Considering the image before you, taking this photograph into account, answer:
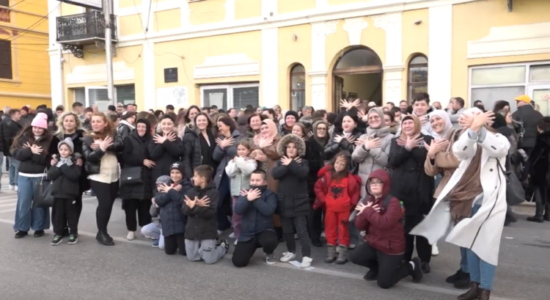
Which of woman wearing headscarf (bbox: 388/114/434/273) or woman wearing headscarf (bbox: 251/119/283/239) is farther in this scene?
woman wearing headscarf (bbox: 251/119/283/239)

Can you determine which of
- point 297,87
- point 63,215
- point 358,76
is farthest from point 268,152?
point 358,76

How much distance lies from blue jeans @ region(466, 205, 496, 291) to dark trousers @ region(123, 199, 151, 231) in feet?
14.2

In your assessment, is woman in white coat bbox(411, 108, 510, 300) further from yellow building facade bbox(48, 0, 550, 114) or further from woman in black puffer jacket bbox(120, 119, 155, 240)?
yellow building facade bbox(48, 0, 550, 114)

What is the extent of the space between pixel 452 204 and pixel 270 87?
36.0ft

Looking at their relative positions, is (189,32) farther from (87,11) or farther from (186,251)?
(186,251)

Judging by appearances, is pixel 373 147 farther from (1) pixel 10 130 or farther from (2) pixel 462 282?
(1) pixel 10 130

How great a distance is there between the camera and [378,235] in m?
4.78

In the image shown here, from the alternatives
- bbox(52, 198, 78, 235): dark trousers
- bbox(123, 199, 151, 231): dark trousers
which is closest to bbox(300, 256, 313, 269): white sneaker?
bbox(123, 199, 151, 231): dark trousers

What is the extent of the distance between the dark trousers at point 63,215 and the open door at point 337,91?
30.5 ft

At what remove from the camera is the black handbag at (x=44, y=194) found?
21.1ft

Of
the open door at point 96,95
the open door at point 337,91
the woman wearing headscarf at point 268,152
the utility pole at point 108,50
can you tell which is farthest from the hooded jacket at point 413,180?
the open door at point 96,95

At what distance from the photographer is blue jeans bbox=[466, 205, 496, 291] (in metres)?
4.20

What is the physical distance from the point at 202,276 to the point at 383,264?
Result: 192 centimetres

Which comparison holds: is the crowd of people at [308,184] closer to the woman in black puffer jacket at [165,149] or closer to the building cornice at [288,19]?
the woman in black puffer jacket at [165,149]
